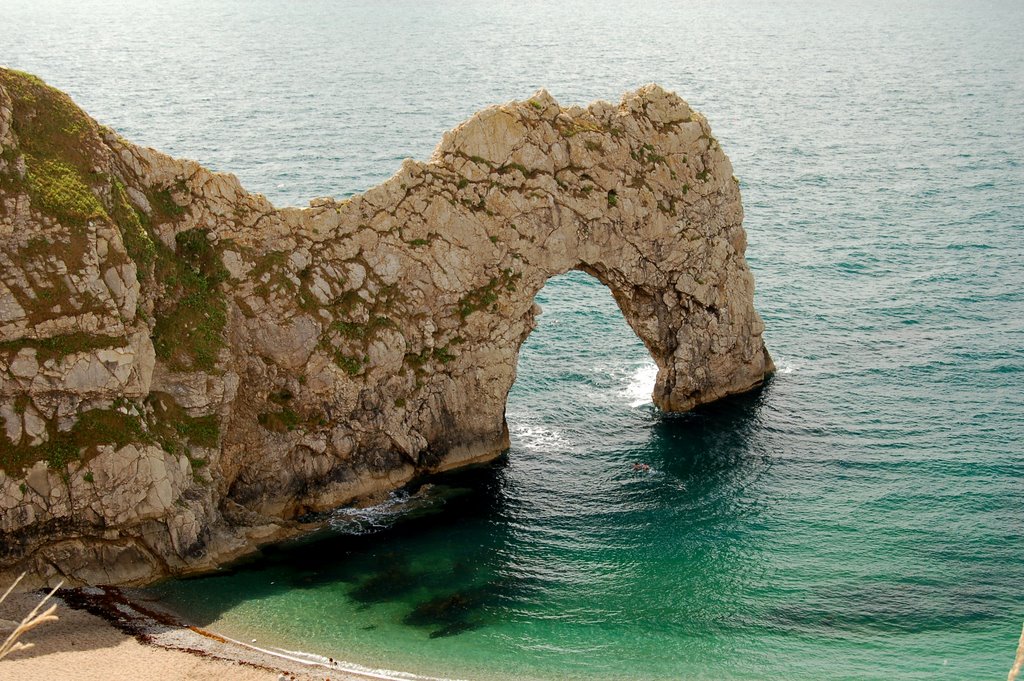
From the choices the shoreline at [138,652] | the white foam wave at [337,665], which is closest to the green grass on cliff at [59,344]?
the shoreline at [138,652]

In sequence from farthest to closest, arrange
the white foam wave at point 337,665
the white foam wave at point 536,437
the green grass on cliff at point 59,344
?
the white foam wave at point 536,437 < the green grass on cliff at point 59,344 < the white foam wave at point 337,665

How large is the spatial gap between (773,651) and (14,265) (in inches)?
1555

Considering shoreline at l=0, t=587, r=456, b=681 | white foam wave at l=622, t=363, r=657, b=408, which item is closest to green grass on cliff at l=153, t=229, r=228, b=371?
shoreline at l=0, t=587, r=456, b=681

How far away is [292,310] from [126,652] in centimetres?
1933

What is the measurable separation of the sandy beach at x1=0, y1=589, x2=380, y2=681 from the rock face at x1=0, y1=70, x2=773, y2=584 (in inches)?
99.1

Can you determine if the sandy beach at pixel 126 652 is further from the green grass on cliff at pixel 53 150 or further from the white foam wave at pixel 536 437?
the white foam wave at pixel 536 437

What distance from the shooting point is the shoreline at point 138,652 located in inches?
1649

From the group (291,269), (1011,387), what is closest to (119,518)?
(291,269)

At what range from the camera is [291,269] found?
54344mm

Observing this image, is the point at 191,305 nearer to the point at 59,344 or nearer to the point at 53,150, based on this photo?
the point at 59,344

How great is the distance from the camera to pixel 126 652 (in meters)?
43.2

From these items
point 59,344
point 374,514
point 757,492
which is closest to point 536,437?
point 374,514

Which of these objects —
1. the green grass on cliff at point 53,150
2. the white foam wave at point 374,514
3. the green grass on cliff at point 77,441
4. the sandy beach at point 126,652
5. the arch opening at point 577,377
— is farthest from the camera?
the arch opening at point 577,377

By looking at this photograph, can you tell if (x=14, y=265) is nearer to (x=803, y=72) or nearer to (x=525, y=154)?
(x=525, y=154)
